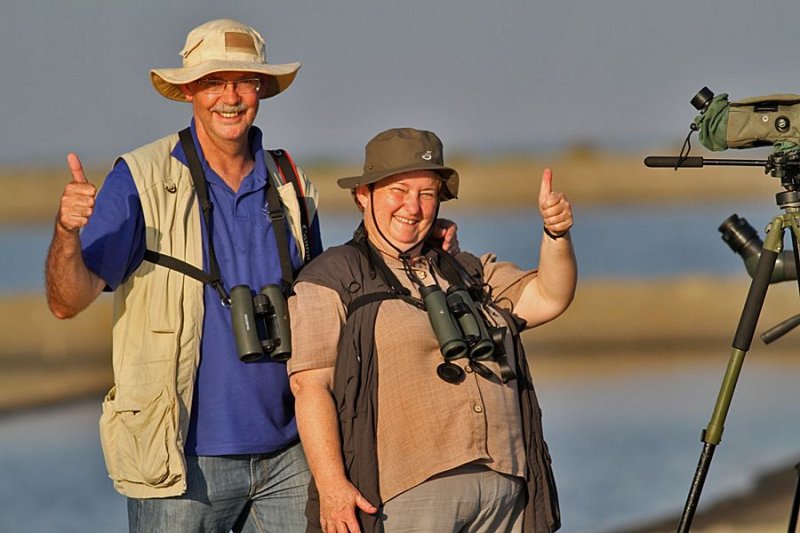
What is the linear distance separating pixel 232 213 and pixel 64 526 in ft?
6.45

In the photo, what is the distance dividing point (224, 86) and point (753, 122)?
0.95 m

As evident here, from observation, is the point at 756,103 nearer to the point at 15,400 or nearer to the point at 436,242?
the point at 436,242

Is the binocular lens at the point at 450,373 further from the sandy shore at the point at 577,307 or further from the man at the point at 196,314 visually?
the sandy shore at the point at 577,307

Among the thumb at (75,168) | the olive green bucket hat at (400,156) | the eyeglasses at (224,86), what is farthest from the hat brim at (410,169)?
the thumb at (75,168)

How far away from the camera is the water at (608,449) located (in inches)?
167

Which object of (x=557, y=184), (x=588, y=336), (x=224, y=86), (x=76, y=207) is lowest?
(x=588, y=336)

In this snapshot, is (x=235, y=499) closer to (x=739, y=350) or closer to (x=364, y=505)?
(x=364, y=505)

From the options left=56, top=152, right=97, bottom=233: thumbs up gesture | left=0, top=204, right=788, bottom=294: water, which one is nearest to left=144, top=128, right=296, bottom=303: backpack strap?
left=56, top=152, right=97, bottom=233: thumbs up gesture

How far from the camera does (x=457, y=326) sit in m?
2.30

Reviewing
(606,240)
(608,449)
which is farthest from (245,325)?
(606,240)

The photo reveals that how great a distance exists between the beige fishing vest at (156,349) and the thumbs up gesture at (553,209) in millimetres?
584

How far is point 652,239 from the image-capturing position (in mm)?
6504

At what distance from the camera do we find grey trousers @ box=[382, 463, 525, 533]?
226cm

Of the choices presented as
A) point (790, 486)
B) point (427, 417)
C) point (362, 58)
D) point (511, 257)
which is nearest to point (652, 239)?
point (511, 257)
